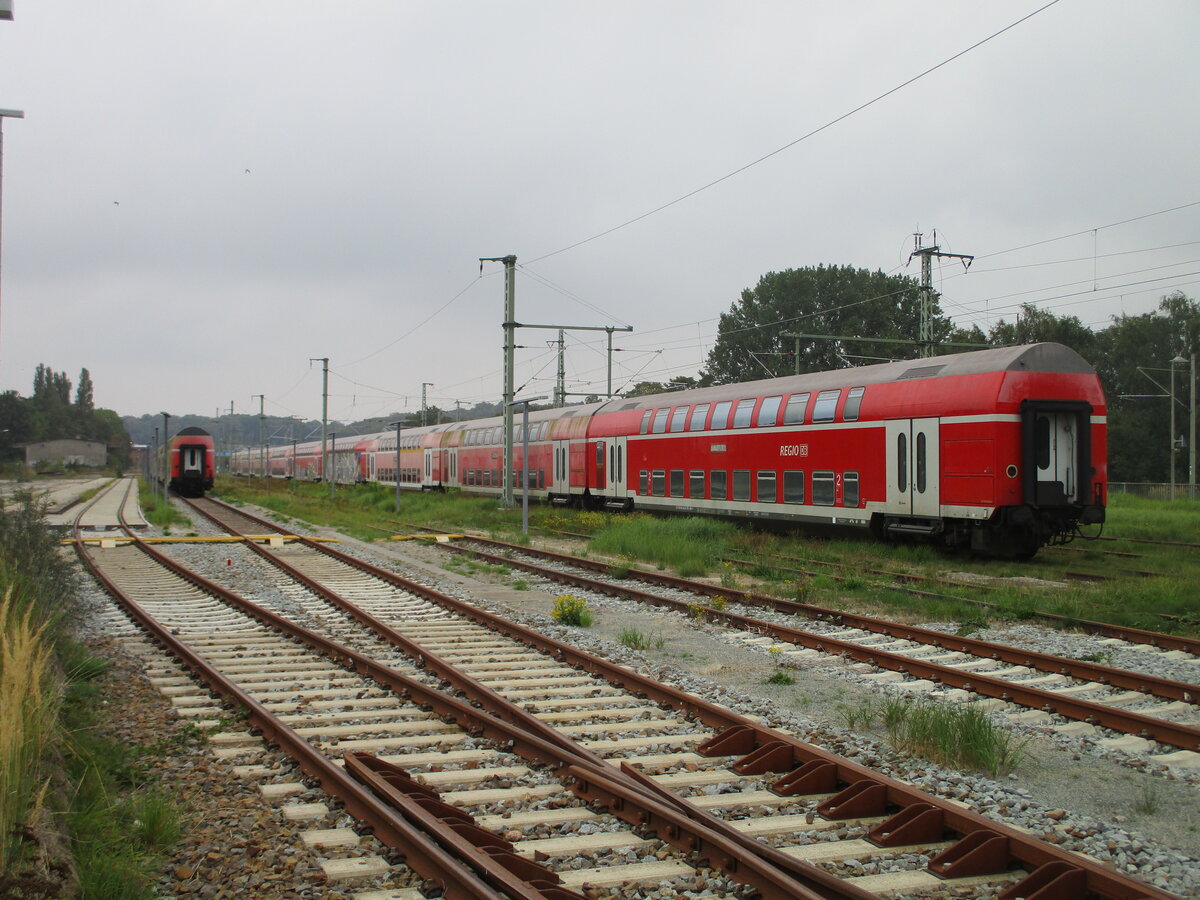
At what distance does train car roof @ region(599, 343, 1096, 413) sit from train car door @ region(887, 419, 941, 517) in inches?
40.6

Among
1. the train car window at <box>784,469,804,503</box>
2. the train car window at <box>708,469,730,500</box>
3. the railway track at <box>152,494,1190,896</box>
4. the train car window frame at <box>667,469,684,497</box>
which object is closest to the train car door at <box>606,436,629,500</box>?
the train car window frame at <box>667,469,684,497</box>

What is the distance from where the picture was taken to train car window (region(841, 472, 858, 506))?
767 inches

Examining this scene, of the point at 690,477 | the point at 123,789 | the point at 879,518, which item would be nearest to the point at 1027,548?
the point at 879,518

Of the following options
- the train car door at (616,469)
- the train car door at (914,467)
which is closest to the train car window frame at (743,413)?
the train car door at (914,467)

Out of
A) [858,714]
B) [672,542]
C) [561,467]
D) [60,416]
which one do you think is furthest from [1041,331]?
[60,416]

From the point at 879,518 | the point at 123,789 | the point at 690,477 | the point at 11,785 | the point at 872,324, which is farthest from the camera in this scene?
the point at 872,324

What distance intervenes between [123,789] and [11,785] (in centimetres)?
203

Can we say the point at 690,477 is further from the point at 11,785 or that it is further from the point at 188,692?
the point at 11,785

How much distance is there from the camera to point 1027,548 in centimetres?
1795

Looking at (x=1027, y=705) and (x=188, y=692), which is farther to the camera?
(x=188, y=692)

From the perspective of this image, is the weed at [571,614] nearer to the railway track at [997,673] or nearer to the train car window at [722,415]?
the railway track at [997,673]

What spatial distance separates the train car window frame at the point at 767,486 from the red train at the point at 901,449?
0.12 feet

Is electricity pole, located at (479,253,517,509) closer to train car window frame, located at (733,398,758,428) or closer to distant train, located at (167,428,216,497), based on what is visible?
train car window frame, located at (733,398,758,428)

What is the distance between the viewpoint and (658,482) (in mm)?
27156
